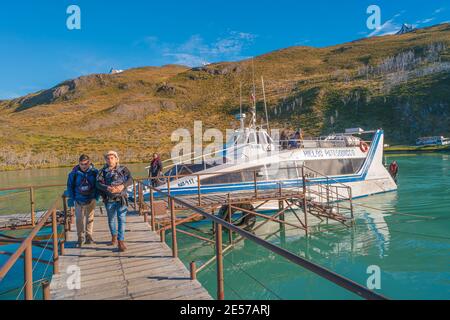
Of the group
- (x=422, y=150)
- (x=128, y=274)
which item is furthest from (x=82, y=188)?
(x=422, y=150)

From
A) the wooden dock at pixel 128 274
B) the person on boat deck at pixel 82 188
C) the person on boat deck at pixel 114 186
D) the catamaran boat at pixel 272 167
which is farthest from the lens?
the catamaran boat at pixel 272 167

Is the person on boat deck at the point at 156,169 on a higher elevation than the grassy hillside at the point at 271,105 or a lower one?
lower

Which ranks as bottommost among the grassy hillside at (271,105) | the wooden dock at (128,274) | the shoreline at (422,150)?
the wooden dock at (128,274)

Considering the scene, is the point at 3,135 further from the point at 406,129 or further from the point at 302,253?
the point at 406,129

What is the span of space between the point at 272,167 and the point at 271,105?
268ft

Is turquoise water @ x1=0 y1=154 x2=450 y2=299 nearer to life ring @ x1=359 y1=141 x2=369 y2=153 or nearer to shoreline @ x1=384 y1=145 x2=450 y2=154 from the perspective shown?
life ring @ x1=359 y1=141 x2=369 y2=153

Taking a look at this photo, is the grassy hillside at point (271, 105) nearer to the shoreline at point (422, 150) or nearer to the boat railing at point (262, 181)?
the shoreline at point (422, 150)

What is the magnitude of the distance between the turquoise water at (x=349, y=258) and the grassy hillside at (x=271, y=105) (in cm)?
4720

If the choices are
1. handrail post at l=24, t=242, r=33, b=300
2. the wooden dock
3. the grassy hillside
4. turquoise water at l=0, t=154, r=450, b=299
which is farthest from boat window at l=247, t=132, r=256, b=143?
the grassy hillside

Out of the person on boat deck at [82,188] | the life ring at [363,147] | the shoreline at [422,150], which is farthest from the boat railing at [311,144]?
the shoreline at [422,150]

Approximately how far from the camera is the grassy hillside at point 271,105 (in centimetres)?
6938

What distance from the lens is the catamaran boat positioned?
1670cm

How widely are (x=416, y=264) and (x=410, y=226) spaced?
16.9 feet
